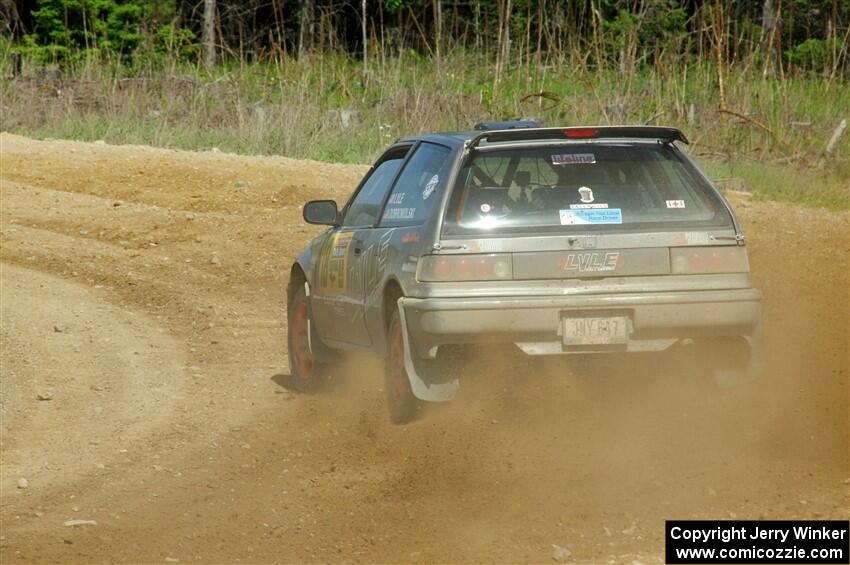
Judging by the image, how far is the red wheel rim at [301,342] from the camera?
933 centimetres

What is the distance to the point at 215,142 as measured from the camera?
2011 cm

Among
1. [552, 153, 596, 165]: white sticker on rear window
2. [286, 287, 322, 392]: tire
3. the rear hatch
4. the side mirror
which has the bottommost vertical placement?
[286, 287, 322, 392]: tire

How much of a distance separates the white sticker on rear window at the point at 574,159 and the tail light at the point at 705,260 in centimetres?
66

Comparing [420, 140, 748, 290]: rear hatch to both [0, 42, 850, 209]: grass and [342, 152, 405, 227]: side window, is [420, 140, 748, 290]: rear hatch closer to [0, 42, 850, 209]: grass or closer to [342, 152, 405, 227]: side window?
[342, 152, 405, 227]: side window

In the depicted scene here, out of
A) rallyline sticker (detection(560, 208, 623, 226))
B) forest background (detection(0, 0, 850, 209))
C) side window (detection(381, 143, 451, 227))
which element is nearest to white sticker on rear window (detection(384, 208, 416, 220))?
side window (detection(381, 143, 451, 227))

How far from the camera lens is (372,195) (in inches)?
343

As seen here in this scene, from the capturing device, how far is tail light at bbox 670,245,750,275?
6.91m

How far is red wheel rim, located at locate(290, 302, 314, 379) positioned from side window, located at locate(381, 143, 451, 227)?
153 centimetres

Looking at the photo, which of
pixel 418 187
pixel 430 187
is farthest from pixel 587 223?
pixel 418 187

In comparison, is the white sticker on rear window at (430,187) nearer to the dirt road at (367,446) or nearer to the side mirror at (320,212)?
the dirt road at (367,446)

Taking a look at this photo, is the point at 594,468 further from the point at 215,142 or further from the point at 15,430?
the point at 215,142

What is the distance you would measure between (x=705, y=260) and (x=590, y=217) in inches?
23.5

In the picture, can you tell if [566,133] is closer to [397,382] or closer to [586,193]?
[586,193]

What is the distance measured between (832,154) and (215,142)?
8392mm
